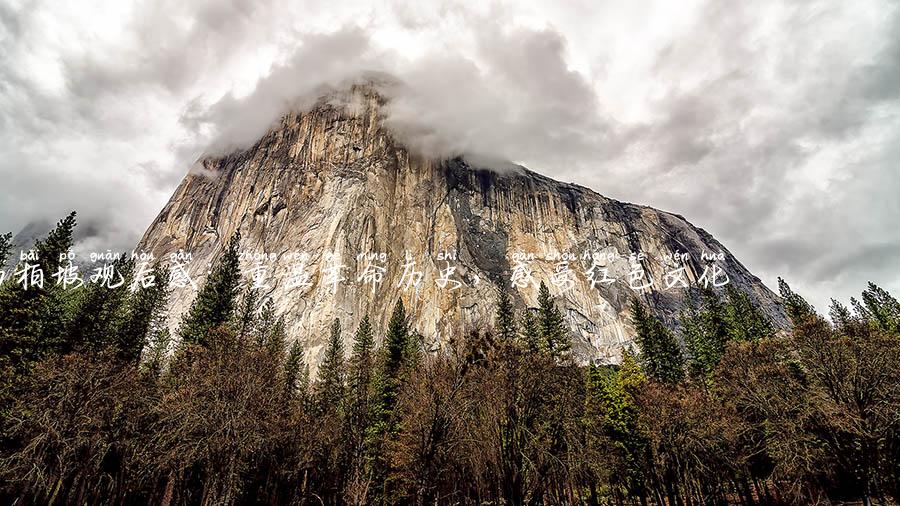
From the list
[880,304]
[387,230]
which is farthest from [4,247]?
[880,304]

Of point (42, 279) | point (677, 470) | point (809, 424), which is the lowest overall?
point (677, 470)

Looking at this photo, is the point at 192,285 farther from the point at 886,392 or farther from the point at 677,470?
the point at 886,392

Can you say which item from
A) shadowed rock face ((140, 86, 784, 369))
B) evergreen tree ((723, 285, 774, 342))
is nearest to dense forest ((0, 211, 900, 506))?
evergreen tree ((723, 285, 774, 342))

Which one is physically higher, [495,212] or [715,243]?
[715,243]

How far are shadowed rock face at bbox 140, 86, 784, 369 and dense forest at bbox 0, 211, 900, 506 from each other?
4472 centimetres

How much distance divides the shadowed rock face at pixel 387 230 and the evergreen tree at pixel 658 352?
44.8m

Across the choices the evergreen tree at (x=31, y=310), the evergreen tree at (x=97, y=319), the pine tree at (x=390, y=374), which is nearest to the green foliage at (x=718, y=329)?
the pine tree at (x=390, y=374)

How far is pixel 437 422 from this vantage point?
19594 millimetres

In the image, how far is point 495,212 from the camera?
117062 millimetres

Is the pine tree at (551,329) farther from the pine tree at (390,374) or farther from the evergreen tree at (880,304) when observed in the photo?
the evergreen tree at (880,304)

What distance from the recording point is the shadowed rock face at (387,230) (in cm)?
8588

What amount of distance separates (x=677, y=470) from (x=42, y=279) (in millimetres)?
41729

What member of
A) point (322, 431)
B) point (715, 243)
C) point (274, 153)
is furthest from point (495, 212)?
point (715, 243)

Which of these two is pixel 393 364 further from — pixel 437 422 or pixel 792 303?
pixel 792 303
